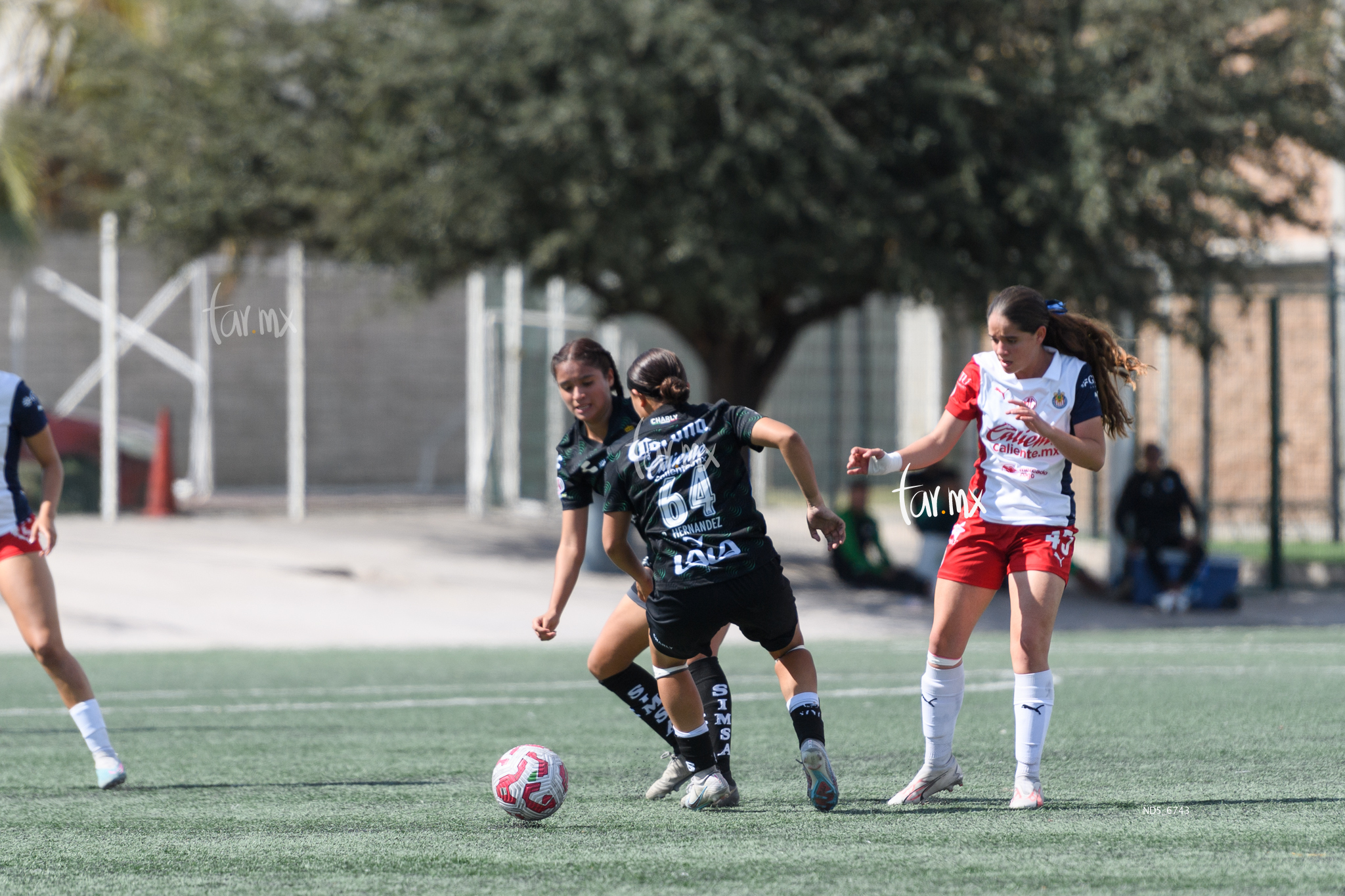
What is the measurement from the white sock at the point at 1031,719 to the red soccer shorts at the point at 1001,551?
0.38 meters

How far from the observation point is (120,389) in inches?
1073

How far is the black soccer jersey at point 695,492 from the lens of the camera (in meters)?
5.78

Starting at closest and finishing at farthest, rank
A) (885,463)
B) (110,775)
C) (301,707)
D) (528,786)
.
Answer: (528,786)
(885,463)
(110,775)
(301,707)

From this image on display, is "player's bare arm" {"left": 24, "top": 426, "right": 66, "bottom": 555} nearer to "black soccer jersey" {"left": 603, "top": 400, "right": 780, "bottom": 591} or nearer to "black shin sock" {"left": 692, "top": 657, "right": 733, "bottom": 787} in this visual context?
"black soccer jersey" {"left": 603, "top": 400, "right": 780, "bottom": 591}

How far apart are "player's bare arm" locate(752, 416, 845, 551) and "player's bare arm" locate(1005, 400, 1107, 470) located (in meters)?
0.75

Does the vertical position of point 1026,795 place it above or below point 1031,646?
below

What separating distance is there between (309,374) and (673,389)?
23.1 metres

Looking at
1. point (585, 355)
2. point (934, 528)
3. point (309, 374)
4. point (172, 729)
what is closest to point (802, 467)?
point (585, 355)

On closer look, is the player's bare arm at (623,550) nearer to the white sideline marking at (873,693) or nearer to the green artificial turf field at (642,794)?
the green artificial turf field at (642,794)

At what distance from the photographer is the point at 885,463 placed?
19.4 feet

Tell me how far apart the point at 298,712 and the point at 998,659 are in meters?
5.50

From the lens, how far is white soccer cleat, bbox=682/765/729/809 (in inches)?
235

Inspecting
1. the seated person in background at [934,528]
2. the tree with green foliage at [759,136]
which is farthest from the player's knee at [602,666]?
the seated person in background at [934,528]

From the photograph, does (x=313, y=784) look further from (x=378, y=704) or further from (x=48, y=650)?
(x=378, y=704)
